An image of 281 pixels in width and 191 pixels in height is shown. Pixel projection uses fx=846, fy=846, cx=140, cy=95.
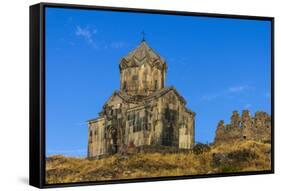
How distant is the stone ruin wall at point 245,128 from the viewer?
10508 mm

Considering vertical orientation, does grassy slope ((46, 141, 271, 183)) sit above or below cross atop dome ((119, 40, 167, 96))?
below

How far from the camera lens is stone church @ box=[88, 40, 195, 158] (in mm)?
9734

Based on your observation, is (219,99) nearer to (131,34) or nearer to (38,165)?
(131,34)

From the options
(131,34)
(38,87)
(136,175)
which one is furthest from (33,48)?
(136,175)

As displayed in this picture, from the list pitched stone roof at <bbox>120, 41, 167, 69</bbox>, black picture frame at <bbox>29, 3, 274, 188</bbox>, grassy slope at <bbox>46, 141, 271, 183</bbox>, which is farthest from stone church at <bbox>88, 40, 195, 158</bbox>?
black picture frame at <bbox>29, 3, 274, 188</bbox>

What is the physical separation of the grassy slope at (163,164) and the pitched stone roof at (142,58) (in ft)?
3.49

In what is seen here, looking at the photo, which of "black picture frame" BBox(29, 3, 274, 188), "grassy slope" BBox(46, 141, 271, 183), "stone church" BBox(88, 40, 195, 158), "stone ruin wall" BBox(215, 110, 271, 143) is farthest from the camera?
"stone ruin wall" BBox(215, 110, 271, 143)

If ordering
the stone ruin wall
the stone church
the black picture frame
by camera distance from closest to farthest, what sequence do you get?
the black picture frame < the stone church < the stone ruin wall

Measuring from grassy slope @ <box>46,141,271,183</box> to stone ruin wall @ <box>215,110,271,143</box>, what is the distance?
85 mm

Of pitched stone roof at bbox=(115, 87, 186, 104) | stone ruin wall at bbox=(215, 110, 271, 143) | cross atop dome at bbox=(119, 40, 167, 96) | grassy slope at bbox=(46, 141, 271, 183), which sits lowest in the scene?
grassy slope at bbox=(46, 141, 271, 183)

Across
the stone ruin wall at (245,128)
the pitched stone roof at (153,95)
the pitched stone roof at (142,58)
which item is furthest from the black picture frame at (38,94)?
the stone ruin wall at (245,128)

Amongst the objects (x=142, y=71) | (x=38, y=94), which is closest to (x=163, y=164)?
(x=142, y=71)

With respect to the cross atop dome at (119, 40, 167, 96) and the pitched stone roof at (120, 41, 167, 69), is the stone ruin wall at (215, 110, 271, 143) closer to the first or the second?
the cross atop dome at (119, 40, 167, 96)

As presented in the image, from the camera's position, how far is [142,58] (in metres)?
9.94
